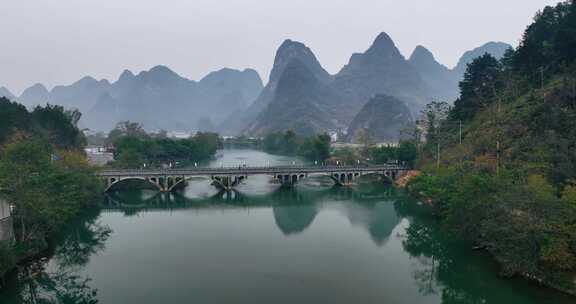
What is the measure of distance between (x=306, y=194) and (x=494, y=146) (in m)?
21.5

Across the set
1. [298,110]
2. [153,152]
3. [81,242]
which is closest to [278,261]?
[81,242]

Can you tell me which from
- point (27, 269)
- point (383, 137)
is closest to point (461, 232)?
point (27, 269)

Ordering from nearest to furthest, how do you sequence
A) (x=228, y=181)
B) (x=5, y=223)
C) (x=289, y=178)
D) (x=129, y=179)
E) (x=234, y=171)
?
(x=5, y=223)
(x=234, y=171)
(x=228, y=181)
(x=129, y=179)
(x=289, y=178)

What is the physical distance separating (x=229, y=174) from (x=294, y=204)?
10.2m

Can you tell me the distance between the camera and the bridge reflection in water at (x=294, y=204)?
111ft

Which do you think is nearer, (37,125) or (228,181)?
(37,125)

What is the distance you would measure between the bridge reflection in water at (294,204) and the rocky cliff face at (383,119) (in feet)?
302

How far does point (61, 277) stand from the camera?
69.6 feet

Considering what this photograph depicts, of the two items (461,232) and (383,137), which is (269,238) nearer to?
(461,232)

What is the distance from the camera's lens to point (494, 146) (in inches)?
1358

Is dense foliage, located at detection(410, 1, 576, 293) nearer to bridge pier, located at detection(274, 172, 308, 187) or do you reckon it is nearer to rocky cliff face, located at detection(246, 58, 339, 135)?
bridge pier, located at detection(274, 172, 308, 187)

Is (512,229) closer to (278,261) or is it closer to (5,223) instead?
(278,261)

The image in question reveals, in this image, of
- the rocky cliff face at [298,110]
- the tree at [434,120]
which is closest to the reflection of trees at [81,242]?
the tree at [434,120]

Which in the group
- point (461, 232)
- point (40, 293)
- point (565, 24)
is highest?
point (565, 24)
